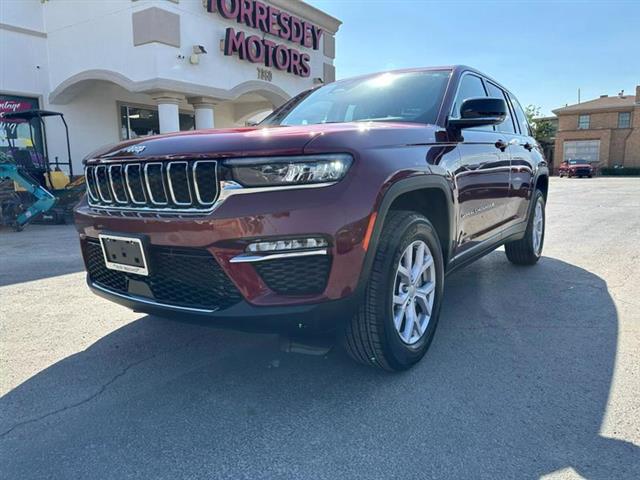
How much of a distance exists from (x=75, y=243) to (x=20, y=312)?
403 cm

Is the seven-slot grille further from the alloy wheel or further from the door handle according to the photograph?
the door handle

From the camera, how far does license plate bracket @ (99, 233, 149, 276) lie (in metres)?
2.46

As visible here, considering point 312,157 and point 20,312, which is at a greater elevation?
point 312,157

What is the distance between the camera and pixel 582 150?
4500cm

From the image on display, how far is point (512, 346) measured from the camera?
3211mm

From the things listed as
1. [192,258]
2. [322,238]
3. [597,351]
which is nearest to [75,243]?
[192,258]

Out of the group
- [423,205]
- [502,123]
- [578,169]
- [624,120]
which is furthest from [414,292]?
[624,120]

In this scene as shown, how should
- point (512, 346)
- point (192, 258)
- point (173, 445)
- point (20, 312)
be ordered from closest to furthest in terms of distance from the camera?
point (173, 445)
point (192, 258)
point (512, 346)
point (20, 312)

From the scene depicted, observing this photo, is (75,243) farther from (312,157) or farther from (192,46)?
(312,157)

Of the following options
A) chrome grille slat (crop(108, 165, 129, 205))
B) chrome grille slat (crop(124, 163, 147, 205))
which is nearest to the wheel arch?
chrome grille slat (crop(124, 163, 147, 205))

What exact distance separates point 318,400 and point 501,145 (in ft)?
8.90

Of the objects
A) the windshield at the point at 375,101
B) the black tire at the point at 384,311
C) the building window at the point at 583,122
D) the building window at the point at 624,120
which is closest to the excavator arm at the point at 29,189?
the windshield at the point at 375,101

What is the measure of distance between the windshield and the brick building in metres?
46.5

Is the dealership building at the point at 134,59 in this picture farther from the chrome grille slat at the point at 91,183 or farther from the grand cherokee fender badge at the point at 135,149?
the grand cherokee fender badge at the point at 135,149
